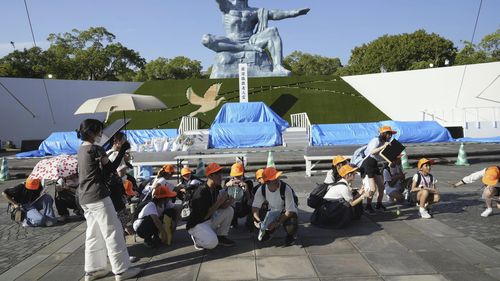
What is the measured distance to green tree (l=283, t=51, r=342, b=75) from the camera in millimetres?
65125

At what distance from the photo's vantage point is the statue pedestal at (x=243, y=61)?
28656 mm

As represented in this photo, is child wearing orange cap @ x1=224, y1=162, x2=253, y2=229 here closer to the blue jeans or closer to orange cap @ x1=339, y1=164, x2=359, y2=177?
orange cap @ x1=339, y1=164, x2=359, y2=177

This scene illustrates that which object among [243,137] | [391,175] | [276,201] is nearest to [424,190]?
[391,175]

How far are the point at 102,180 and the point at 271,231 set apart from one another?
2.14 metres

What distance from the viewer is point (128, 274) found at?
12.6 ft

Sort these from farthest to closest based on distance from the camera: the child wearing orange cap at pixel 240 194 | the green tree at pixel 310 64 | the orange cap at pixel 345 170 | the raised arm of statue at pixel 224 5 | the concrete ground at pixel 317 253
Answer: the green tree at pixel 310 64, the raised arm of statue at pixel 224 5, the child wearing orange cap at pixel 240 194, the orange cap at pixel 345 170, the concrete ground at pixel 317 253

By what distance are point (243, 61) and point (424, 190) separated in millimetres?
24142

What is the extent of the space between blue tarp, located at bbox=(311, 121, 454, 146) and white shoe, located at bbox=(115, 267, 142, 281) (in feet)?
41.2

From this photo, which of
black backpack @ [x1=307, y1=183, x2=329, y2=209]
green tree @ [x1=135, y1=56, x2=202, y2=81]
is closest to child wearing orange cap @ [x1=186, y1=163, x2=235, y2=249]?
black backpack @ [x1=307, y1=183, x2=329, y2=209]

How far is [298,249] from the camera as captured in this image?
4535mm

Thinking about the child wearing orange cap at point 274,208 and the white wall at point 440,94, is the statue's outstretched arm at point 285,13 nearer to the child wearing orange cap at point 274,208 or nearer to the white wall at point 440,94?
the white wall at point 440,94

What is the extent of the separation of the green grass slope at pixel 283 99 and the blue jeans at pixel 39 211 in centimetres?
1563

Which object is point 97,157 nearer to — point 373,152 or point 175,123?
point 373,152

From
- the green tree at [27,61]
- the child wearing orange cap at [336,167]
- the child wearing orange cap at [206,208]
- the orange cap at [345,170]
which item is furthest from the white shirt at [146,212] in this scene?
the green tree at [27,61]
